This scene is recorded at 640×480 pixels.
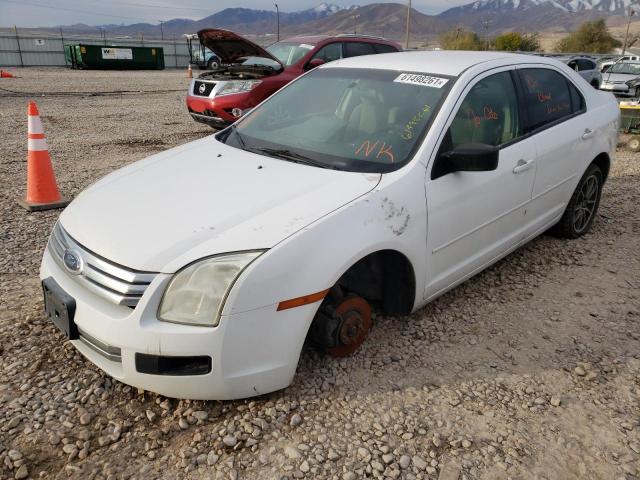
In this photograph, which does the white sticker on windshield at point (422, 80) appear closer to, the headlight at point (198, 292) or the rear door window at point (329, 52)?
the headlight at point (198, 292)

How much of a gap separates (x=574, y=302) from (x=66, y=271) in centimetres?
314

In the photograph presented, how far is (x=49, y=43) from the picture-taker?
34656mm

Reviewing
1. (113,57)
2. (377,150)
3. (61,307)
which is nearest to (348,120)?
(377,150)

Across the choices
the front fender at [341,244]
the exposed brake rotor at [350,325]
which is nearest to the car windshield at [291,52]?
the front fender at [341,244]

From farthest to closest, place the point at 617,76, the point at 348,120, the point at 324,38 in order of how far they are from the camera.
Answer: the point at 617,76
the point at 324,38
the point at 348,120

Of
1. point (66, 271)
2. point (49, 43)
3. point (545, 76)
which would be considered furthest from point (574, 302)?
point (49, 43)

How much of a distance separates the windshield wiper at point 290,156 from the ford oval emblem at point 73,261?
3.99ft

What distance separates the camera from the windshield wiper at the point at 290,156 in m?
2.89

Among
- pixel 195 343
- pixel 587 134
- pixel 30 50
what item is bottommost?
pixel 195 343

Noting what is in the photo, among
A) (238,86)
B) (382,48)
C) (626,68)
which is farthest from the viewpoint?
(626,68)

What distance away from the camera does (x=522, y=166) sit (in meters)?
3.40

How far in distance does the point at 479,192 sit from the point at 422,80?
759 mm

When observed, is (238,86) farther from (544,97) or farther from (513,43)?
(513,43)

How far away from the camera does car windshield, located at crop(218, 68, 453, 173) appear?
2.89m
